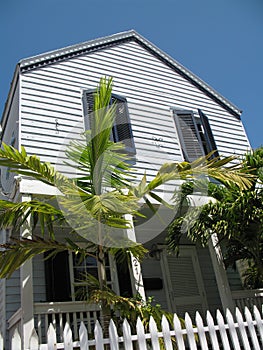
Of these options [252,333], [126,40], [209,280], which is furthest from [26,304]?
[126,40]

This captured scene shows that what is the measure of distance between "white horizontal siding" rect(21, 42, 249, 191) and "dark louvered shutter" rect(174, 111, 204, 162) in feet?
0.58

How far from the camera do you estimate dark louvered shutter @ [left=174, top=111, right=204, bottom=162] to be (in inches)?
327

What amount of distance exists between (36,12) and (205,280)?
751cm

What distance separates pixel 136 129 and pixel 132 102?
902mm

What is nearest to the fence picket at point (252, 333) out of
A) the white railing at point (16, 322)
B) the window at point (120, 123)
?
the white railing at point (16, 322)

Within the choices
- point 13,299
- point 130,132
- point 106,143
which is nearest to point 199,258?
point 130,132

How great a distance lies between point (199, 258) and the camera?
8.62m

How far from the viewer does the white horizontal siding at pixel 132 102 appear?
6949 mm

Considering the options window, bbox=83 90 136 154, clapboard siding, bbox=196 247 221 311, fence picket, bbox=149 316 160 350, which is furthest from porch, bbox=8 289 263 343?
window, bbox=83 90 136 154

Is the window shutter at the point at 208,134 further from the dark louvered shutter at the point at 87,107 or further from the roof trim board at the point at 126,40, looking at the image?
the dark louvered shutter at the point at 87,107

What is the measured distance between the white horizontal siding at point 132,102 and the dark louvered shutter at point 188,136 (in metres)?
0.18

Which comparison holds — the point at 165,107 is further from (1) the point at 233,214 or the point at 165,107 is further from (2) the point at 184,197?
(1) the point at 233,214

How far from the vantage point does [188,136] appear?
863 centimetres

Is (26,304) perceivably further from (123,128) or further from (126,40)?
(126,40)
